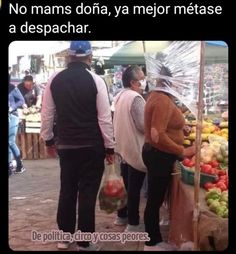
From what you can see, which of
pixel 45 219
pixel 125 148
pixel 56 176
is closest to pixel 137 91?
pixel 125 148

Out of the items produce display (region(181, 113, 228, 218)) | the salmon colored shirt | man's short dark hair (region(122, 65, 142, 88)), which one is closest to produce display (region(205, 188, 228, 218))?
produce display (region(181, 113, 228, 218))

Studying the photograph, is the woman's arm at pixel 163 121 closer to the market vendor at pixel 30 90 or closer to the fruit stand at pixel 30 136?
the market vendor at pixel 30 90

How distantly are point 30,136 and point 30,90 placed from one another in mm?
963

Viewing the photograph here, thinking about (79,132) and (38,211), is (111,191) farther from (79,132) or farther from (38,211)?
(38,211)

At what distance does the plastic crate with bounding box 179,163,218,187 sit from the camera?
4.02m

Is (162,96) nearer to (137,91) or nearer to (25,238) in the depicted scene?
(137,91)

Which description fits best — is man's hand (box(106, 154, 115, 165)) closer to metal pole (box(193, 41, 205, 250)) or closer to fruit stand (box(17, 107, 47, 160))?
metal pole (box(193, 41, 205, 250))

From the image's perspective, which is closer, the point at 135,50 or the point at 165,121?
the point at 165,121

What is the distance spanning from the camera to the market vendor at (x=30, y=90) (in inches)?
147

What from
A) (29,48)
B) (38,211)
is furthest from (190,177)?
(29,48)

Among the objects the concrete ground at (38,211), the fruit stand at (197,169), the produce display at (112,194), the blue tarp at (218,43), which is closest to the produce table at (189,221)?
the fruit stand at (197,169)

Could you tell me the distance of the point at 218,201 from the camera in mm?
3744

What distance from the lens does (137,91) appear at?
14.4 ft
